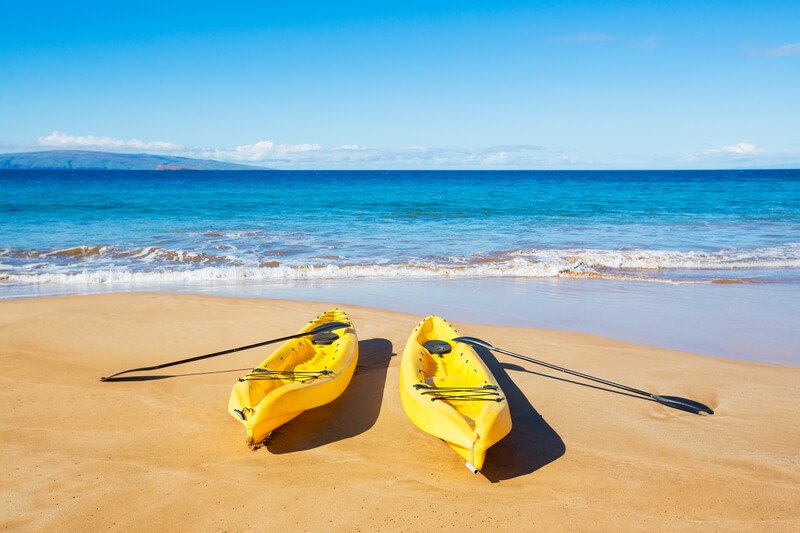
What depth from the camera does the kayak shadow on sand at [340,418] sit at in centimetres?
453

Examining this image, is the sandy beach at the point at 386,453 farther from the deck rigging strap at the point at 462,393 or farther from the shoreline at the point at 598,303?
the shoreline at the point at 598,303

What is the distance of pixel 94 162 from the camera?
149125 mm

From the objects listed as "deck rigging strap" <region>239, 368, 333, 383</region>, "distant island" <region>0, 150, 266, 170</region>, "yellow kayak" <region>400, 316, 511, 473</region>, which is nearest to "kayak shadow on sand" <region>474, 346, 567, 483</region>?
"yellow kayak" <region>400, 316, 511, 473</region>

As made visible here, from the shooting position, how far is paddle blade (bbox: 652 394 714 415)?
511 cm

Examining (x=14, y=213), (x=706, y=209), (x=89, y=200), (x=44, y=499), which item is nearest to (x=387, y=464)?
(x=44, y=499)

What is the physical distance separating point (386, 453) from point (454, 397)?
697 mm

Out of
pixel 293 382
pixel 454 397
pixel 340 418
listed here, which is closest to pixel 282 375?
pixel 293 382

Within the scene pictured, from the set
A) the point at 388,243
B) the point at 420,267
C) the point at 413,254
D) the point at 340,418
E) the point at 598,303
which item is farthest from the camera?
the point at 388,243

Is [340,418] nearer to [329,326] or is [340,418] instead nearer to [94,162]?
→ [329,326]

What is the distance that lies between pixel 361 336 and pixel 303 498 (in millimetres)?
3635

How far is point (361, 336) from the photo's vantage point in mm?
7332

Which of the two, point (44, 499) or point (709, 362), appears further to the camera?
point (709, 362)

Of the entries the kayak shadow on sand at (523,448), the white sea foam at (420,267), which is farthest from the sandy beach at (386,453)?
the white sea foam at (420,267)

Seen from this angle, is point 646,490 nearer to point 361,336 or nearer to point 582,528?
point 582,528
